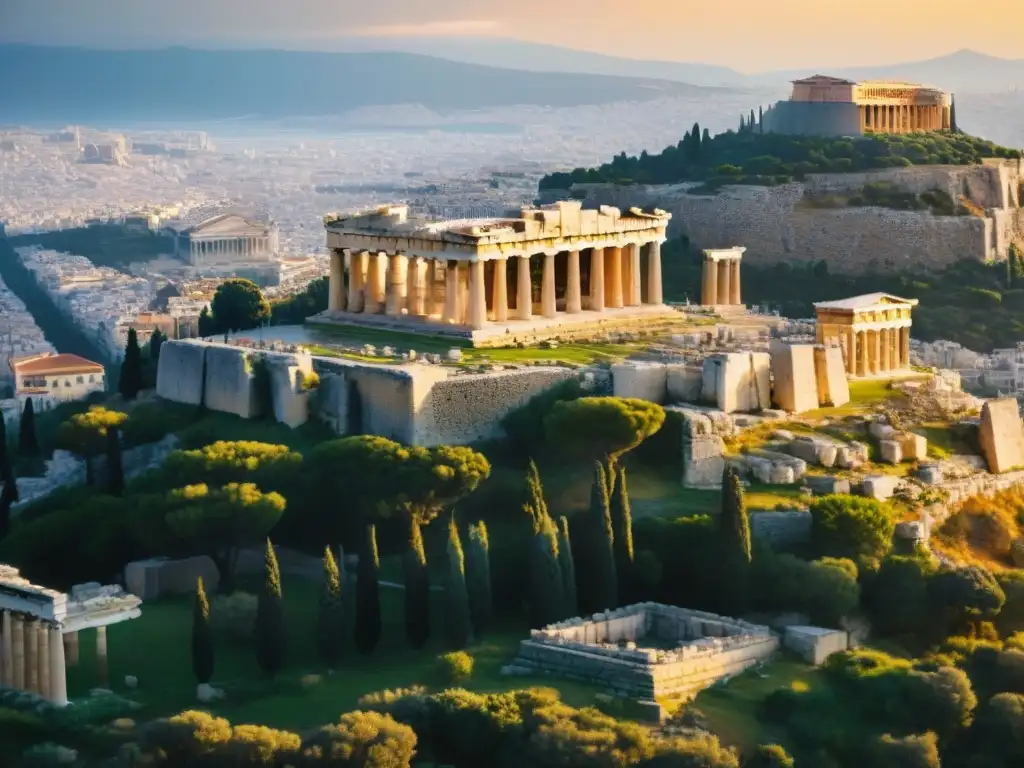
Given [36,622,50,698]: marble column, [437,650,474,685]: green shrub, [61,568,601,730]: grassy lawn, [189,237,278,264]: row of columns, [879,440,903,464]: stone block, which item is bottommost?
[189,237,278,264]: row of columns

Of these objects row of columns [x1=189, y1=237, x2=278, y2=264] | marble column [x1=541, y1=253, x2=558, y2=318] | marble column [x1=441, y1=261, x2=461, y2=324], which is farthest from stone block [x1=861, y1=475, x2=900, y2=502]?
row of columns [x1=189, y1=237, x2=278, y2=264]

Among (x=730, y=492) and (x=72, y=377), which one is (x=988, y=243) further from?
(x=730, y=492)

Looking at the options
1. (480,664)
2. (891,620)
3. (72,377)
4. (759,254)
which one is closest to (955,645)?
(891,620)

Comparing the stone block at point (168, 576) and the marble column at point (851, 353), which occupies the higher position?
the marble column at point (851, 353)

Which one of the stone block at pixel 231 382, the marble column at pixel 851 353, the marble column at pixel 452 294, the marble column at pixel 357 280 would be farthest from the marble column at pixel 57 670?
the marble column at pixel 851 353

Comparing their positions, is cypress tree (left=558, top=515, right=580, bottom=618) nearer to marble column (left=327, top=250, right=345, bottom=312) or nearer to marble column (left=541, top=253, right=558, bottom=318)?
marble column (left=541, top=253, right=558, bottom=318)

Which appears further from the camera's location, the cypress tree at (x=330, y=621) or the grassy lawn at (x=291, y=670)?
the cypress tree at (x=330, y=621)

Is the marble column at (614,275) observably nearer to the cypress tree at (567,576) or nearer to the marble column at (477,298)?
the marble column at (477,298)
